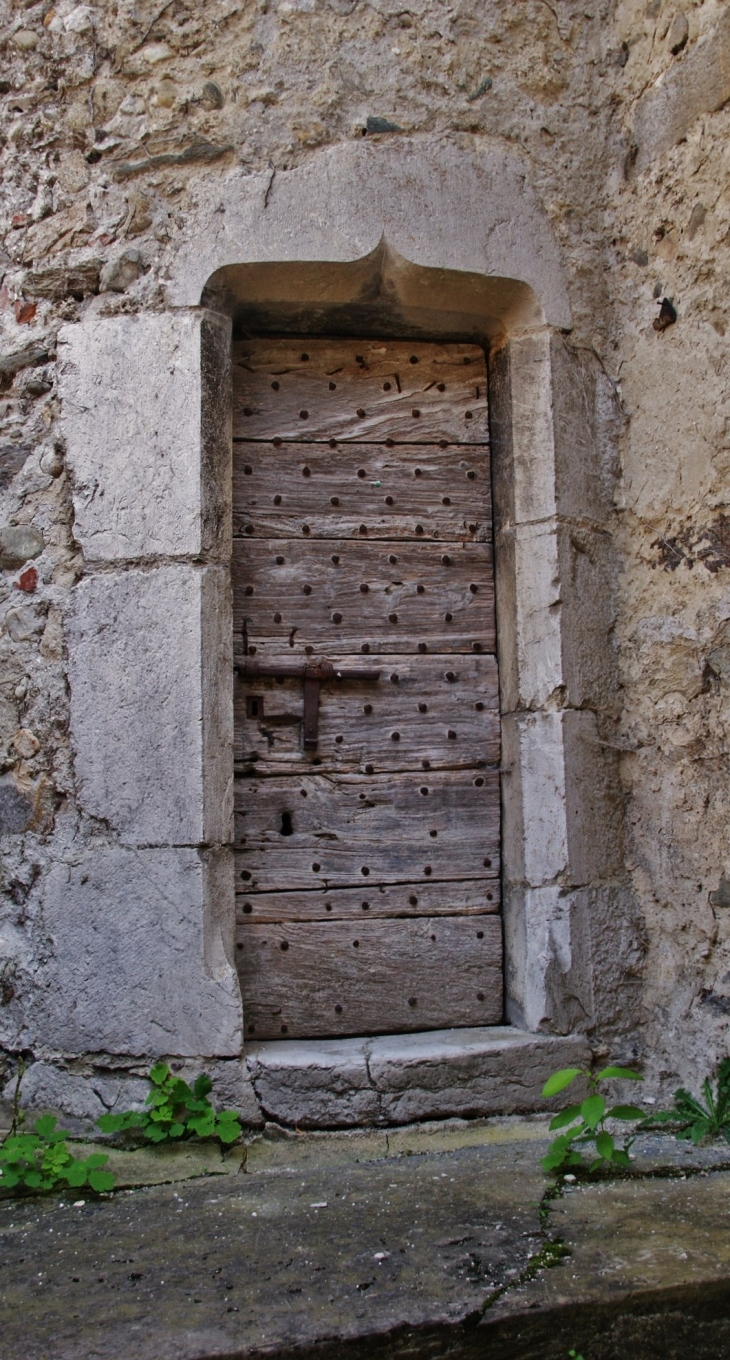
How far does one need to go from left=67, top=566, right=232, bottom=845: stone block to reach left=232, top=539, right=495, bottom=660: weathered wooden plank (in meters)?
0.27

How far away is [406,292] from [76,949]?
197 cm

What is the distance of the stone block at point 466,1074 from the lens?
271cm

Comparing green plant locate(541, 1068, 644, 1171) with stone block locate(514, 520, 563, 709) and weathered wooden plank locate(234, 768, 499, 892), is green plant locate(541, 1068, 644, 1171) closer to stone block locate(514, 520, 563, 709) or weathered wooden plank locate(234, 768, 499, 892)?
weathered wooden plank locate(234, 768, 499, 892)

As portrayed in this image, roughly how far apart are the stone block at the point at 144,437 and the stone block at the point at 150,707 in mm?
101

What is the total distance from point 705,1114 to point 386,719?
1.31 metres

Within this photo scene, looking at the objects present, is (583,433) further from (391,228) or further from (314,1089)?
(314,1089)

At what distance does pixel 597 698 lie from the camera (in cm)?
298

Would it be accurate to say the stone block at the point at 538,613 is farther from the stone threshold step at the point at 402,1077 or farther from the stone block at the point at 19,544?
the stone block at the point at 19,544

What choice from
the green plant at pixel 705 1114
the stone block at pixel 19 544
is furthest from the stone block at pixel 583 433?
the green plant at pixel 705 1114

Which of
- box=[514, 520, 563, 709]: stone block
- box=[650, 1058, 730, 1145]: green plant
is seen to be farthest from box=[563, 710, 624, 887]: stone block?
box=[650, 1058, 730, 1145]: green plant

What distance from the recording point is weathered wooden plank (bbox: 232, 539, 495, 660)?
119 inches

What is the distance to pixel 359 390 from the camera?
10.3ft

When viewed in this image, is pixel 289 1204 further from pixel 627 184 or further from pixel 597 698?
pixel 627 184

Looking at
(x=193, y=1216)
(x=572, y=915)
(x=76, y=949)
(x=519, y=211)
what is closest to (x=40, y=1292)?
(x=193, y=1216)
